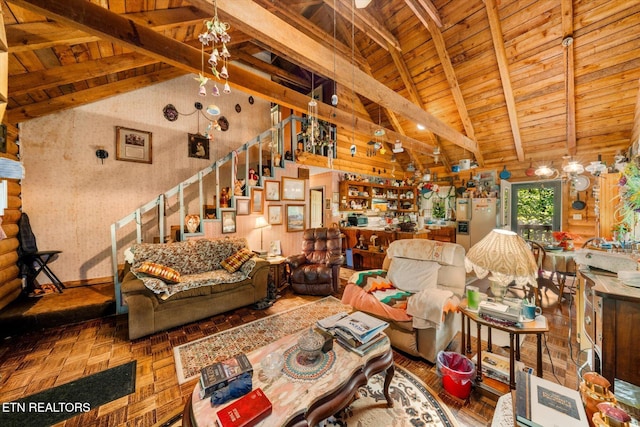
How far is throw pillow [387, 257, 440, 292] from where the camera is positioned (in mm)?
2570

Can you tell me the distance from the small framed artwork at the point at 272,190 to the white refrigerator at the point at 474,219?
16.7 feet

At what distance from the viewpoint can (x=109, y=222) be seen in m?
3.93

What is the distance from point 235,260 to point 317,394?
102 inches

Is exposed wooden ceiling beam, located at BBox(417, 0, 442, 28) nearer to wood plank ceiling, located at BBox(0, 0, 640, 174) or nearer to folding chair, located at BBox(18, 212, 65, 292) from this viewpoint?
wood plank ceiling, located at BBox(0, 0, 640, 174)

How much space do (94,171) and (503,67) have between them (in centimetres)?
718

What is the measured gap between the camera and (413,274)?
8.78 feet

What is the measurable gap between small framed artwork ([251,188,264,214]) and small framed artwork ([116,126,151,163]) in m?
1.95

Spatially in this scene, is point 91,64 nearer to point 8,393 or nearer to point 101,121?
point 101,121

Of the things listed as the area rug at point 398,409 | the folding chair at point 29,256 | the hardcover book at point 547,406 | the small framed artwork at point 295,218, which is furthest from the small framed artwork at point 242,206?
the hardcover book at point 547,406

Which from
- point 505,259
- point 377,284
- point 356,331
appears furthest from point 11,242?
point 505,259

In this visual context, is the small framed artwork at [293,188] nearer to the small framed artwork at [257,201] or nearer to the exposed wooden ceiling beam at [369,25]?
the small framed artwork at [257,201]

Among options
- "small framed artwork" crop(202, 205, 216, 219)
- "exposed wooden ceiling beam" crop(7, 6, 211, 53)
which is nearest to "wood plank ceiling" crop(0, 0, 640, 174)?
"exposed wooden ceiling beam" crop(7, 6, 211, 53)

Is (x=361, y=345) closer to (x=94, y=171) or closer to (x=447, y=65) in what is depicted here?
(x=94, y=171)

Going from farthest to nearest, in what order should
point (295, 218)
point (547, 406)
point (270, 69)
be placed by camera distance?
point (270, 69) → point (295, 218) → point (547, 406)
